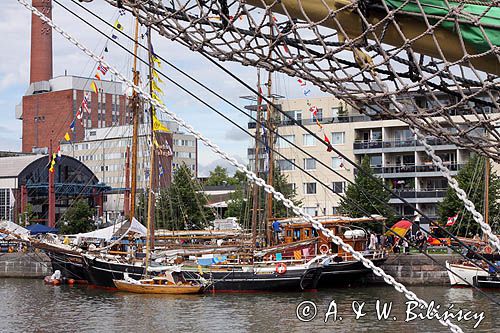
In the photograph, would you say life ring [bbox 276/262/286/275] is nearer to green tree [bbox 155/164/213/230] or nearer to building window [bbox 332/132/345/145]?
green tree [bbox 155/164/213/230]

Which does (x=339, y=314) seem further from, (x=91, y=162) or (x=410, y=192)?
(x=91, y=162)

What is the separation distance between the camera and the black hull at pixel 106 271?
3906 centimetres

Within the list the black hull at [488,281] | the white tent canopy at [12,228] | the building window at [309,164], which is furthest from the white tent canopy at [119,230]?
the building window at [309,164]

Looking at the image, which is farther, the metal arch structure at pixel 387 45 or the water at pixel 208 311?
the water at pixel 208 311

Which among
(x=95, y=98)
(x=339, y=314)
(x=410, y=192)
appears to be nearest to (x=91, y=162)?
(x=95, y=98)

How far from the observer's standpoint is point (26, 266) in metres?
47.9

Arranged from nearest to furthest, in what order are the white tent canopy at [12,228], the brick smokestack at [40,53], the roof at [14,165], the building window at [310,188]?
the white tent canopy at [12,228], the building window at [310,188], the roof at [14,165], the brick smokestack at [40,53]

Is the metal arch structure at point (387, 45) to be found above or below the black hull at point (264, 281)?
above

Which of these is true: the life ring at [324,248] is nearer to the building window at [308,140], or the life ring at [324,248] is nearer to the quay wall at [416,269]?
the quay wall at [416,269]

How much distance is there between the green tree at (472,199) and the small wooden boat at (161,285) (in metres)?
16.2

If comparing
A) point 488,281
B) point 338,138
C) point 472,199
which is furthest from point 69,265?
point 338,138

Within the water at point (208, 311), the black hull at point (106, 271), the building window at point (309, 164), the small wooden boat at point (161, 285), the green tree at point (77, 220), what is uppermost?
the building window at point (309, 164)

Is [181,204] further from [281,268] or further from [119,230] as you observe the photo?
[281,268]

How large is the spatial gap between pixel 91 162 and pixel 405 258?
7438cm
